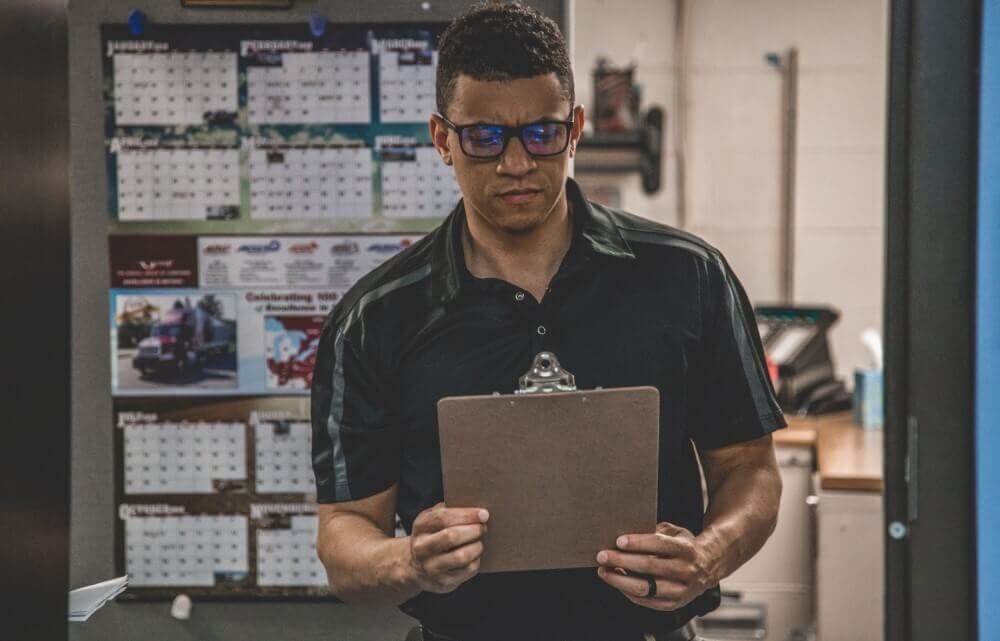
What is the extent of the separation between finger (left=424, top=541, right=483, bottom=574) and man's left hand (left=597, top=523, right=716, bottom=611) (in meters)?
0.16

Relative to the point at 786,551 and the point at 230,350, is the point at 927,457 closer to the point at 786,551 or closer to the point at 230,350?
the point at 230,350

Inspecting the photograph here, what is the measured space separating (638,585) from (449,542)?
0.86 ft

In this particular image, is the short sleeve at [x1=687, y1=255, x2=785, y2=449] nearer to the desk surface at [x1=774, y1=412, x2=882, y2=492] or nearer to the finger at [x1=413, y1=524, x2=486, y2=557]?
the finger at [x1=413, y1=524, x2=486, y2=557]

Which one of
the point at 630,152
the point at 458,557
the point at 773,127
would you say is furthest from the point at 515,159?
the point at 773,127

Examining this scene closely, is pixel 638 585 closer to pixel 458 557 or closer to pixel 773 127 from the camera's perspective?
pixel 458 557

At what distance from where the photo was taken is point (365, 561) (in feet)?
5.07

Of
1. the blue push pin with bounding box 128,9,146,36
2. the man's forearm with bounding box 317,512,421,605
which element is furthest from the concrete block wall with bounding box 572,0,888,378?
the man's forearm with bounding box 317,512,421,605

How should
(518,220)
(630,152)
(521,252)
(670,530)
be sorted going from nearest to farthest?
(670,530)
(518,220)
(521,252)
(630,152)

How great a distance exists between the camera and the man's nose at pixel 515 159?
150 centimetres

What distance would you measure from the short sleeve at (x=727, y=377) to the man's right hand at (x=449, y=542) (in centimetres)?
48

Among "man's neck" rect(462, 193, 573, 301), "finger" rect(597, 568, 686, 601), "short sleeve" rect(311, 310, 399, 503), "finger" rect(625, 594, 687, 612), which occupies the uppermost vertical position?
"man's neck" rect(462, 193, 573, 301)

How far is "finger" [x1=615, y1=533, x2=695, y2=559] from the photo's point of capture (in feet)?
4.42

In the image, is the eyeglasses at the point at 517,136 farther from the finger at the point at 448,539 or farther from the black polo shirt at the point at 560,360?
the finger at the point at 448,539

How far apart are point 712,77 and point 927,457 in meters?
3.01
